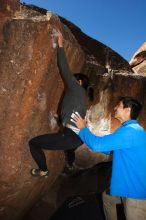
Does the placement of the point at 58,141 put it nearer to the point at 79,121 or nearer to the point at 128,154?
the point at 79,121

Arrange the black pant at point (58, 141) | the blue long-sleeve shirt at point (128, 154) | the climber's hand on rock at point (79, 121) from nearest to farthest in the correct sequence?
the blue long-sleeve shirt at point (128, 154), the climber's hand on rock at point (79, 121), the black pant at point (58, 141)

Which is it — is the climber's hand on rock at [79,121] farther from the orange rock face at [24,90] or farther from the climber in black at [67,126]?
the orange rock face at [24,90]

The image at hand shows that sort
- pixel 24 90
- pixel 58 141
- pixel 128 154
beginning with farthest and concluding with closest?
pixel 24 90
pixel 58 141
pixel 128 154

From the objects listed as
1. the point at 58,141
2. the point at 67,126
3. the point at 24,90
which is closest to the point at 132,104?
the point at 67,126

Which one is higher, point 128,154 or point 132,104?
point 132,104

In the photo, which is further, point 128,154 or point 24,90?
point 24,90

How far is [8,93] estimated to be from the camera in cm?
506

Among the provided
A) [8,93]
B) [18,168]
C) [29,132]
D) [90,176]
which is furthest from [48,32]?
[90,176]

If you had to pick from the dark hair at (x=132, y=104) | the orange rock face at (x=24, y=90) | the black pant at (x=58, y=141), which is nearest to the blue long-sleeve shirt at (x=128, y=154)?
the dark hair at (x=132, y=104)

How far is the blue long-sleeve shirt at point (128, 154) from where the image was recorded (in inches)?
154

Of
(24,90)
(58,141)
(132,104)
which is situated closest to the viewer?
(132,104)

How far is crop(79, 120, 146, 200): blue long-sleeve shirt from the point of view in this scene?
3.92 meters

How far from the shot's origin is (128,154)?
4.04 meters

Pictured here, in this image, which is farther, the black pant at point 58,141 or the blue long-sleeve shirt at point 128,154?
the black pant at point 58,141
